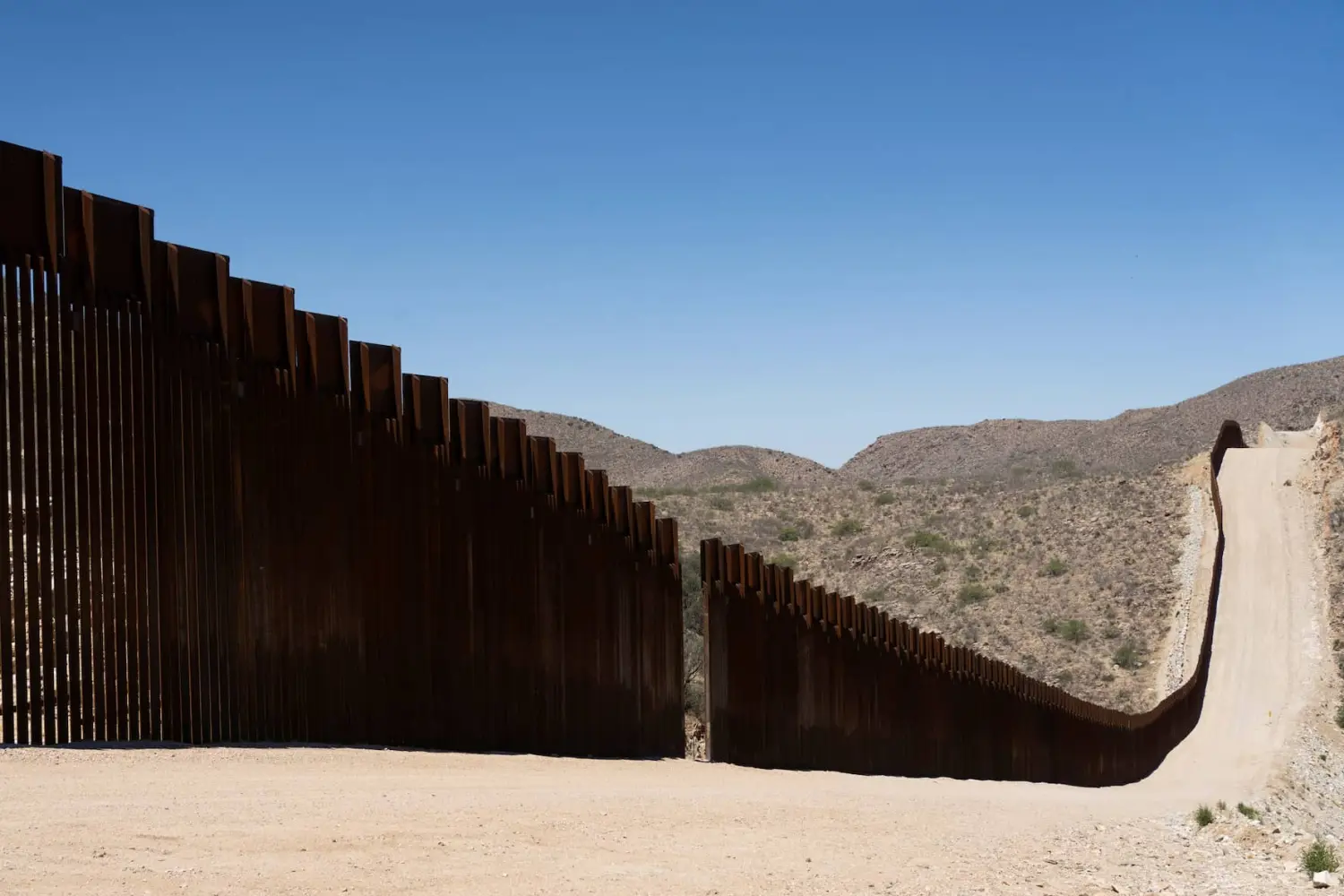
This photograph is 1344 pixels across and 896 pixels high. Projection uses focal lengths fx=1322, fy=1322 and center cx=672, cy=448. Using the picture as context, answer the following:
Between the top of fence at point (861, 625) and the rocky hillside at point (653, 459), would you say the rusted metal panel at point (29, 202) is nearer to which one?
the top of fence at point (861, 625)

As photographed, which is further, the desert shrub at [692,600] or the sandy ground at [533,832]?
the desert shrub at [692,600]

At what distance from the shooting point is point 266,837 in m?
6.21

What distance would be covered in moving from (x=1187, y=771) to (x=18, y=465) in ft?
76.2

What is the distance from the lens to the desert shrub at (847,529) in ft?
155

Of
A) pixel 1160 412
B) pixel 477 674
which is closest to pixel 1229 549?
pixel 477 674

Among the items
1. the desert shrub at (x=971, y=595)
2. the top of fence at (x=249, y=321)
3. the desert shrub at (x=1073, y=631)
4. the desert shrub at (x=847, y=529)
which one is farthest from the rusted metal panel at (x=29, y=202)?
the desert shrub at (x=847, y=529)

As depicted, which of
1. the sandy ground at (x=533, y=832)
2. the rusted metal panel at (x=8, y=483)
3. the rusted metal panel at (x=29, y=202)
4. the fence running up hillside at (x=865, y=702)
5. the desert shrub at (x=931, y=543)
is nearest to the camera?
the sandy ground at (x=533, y=832)

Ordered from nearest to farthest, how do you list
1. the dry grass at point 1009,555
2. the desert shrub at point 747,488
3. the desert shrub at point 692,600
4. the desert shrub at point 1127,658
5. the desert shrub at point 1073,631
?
the desert shrub at point 692,600, the desert shrub at point 1127,658, the dry grass at point 1009,555, the desert shrub at point 1073,631, the desert shrub at point 747,488

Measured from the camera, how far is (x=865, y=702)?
17.0 meters

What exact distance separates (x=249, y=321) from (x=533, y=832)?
4.68 m

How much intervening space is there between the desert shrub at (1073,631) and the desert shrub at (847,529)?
1105 cm

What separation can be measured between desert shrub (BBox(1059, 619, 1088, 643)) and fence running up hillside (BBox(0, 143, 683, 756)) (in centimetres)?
2674

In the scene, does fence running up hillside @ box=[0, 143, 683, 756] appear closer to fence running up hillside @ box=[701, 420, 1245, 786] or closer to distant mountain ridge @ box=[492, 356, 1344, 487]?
fence running up hillside @ box=[701, 420, 1245, 786]

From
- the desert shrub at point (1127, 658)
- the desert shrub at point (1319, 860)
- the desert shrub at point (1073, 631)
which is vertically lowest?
the desert shrub at point (1127, 658)
